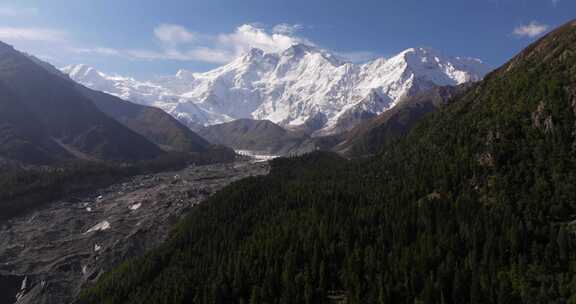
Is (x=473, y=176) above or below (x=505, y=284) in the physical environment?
above

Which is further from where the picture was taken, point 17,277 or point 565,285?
point 17,277

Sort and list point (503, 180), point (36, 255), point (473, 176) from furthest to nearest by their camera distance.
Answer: point (36, 255) < point (473, 176) < point (503, 180)

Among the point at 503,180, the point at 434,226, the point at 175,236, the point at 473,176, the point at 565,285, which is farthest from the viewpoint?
the point at 175,236

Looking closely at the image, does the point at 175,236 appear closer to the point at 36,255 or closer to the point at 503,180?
the point at 36,255

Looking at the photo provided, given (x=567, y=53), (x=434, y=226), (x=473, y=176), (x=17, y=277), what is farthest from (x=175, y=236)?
(x=567, y=53)

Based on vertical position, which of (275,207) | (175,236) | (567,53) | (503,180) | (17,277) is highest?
(567,53)

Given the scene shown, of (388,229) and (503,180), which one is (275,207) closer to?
(388,229)

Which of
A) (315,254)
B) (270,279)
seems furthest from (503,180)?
(270,279)
